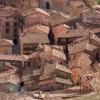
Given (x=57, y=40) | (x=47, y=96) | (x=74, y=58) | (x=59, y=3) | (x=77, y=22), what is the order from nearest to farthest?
(x=47, y=96)
(x=74, y=58)
(x=57, y=40)
(x=77, y=22)
(x=59, y=3)

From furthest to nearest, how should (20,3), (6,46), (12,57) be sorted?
(20,3)
(6,46)
(12,57)

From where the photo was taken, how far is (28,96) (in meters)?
25.9

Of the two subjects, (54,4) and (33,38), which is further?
(54,4)

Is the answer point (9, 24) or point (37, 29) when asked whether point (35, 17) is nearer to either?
point (37, 29)

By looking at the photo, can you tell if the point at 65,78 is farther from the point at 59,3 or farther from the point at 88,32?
the point at 59,3

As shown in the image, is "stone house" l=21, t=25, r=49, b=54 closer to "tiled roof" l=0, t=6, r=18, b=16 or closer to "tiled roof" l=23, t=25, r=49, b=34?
"tiled roof" l=23, t=25, r=49, b=34

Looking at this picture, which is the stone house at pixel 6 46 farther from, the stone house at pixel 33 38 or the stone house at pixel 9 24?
the stone house at pixel 9 24

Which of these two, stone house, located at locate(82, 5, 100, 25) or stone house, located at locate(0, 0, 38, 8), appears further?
stone house, located at locate(0, 0, 38, 8)

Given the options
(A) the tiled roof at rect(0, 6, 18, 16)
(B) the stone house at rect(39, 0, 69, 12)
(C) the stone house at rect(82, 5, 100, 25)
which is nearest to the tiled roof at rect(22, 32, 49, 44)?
(A) the tiled roof at rect(0, 6, 18, 16)

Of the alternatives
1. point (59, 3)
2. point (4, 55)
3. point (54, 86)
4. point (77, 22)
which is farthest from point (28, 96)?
point (59, 3)

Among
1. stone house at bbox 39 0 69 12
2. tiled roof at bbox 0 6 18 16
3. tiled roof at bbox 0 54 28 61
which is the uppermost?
tiled roof at bbox 0 6 18 16

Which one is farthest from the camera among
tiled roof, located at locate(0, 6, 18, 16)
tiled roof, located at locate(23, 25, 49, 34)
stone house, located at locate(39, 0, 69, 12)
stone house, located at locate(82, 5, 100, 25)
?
stone house, located at locate(39, 0, 69, 12)

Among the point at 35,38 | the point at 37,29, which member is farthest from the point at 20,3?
the point at 35,38

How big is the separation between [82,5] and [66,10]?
62.3 inches
